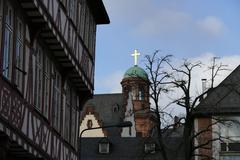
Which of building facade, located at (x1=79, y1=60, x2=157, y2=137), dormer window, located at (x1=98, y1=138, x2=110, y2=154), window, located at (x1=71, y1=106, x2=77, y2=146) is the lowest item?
window, located at (x1=71, y1=106, x2=77, y2=146)

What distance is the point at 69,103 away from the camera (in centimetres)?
3083

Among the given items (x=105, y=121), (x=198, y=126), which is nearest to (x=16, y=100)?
(x=198, y=126)

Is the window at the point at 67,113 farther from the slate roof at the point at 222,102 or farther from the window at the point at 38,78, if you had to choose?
the slate roof at the point at 222,102

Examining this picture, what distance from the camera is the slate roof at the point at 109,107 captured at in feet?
Result: 321

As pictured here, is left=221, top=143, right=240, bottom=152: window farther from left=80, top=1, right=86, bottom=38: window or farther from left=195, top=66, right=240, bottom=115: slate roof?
left=80, top=1, right=86, bottom=38: window

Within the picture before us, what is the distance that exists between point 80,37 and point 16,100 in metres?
10.2

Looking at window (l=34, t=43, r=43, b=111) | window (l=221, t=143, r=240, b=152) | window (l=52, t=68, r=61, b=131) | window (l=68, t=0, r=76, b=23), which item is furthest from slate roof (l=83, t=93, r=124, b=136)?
window (l=34, t=43, r=43, b=111)

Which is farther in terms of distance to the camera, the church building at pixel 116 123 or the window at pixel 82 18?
the church building at pixel 116 123

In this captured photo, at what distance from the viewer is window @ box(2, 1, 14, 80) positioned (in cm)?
2017

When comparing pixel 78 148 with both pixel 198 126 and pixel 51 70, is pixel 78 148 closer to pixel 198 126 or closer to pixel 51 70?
pixel 51 70

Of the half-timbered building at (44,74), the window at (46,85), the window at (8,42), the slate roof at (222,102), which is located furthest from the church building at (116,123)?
the window at (8,42)

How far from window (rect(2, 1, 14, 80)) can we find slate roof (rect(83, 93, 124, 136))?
75029mm

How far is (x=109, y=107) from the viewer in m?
101

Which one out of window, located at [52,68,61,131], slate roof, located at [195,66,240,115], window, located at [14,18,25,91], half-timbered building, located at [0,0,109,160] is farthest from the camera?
slate roof, located at [195,66,240,115]
